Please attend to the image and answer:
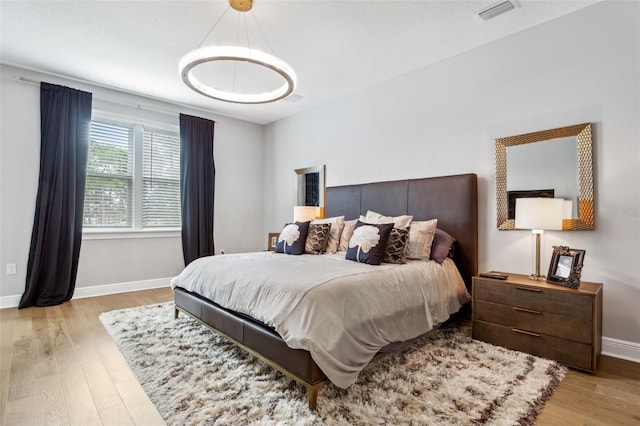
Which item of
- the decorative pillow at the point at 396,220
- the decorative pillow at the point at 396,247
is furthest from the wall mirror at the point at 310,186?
the decorative pillow at the point at 396,247

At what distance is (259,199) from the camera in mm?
5977

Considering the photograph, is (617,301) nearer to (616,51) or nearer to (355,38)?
(616,51)

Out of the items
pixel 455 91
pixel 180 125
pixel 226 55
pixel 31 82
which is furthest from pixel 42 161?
pixel 455 91

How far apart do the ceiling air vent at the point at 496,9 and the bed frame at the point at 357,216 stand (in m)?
1.35

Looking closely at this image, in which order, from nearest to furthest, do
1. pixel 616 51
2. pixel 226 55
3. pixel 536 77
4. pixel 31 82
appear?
pixel 226 55, pixel 616 51, pixel 536 77, pixel 31 82

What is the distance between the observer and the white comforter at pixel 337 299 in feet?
5.78

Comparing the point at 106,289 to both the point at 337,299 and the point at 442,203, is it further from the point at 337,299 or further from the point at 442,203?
the point at 442,203

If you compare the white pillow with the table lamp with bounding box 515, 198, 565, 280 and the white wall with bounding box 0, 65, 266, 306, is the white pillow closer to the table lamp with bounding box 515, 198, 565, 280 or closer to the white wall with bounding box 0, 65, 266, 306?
the table lamp with bounding box 515, 198, 565, 280

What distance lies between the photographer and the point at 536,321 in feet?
7.72

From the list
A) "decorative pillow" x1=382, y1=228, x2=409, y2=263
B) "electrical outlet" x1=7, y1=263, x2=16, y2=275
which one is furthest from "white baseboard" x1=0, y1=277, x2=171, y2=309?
"decorative pillow" x1=382, y1=228, x2=409, y2=263

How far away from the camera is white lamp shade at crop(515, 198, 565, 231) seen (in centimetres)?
241

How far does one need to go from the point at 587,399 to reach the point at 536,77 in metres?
2.49

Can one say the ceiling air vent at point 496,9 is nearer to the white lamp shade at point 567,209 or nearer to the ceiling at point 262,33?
the ceiling at point 262,33

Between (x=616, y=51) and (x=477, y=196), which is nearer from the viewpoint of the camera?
(x=616, y=51)
